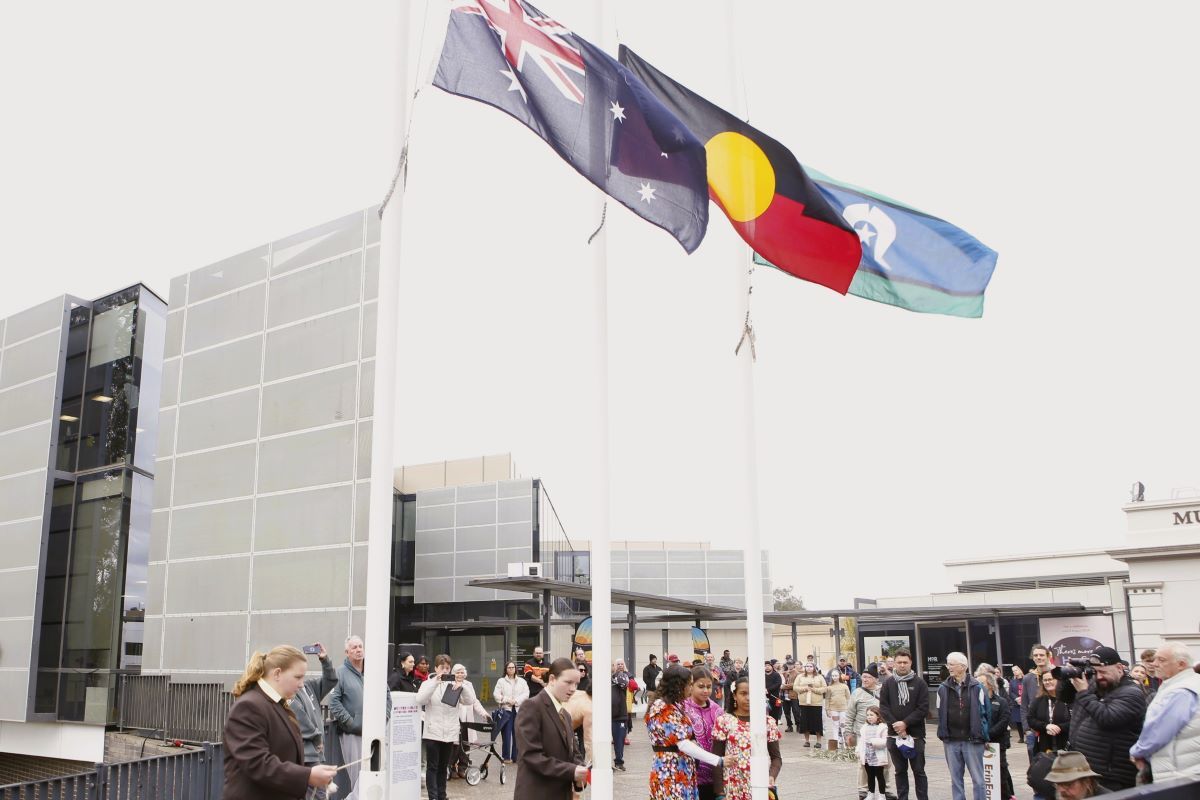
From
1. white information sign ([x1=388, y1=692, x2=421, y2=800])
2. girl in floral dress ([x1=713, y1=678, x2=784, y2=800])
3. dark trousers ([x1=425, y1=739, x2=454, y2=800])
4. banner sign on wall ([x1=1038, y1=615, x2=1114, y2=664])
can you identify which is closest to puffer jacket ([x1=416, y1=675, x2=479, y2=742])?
dark trousers ([x1=425, y1=739, x2=454, y2=800])

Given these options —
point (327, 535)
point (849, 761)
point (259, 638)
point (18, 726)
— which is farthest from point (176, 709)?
point (849, 761)

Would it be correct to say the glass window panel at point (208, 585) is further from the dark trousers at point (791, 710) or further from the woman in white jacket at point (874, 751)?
the dark trousers at point (791, 710)

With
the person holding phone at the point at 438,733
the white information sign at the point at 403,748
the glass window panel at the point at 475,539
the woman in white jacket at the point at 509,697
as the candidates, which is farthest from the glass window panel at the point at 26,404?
the white information sign at the point at 403,748

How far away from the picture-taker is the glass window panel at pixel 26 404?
26.4 metres

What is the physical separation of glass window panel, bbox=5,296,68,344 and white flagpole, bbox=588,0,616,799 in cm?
2311

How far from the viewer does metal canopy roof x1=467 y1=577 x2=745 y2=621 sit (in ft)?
69.9

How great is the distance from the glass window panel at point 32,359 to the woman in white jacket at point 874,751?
74.8 feet

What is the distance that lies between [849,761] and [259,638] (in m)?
12.4

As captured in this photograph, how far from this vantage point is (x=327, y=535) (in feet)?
66.3

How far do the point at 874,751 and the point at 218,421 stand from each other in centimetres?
1616

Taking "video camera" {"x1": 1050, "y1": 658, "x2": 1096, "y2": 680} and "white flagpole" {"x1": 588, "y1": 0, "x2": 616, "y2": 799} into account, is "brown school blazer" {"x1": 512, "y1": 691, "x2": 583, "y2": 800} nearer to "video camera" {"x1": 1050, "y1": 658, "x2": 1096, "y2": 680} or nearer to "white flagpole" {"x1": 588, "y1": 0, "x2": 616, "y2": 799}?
"white flagpole" {"x1": 588, "y1": 0, "x2": 616, "y2": 799}

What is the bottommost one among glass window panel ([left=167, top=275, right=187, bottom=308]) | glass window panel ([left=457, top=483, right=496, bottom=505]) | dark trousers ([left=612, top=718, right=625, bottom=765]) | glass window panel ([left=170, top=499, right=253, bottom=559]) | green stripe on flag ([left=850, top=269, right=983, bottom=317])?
dark trousers ([left=612, top=718, right=625, bottom=765])

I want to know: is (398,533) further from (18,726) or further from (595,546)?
(595,546)

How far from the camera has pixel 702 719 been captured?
8250mm
